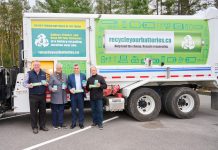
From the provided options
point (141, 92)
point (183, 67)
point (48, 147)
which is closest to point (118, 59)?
point (141, 92)

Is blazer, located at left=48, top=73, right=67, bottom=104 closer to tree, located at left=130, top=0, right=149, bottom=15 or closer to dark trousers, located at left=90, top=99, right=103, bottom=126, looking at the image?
dark trousers, located at left=90, top=99, right=103, bottom=126

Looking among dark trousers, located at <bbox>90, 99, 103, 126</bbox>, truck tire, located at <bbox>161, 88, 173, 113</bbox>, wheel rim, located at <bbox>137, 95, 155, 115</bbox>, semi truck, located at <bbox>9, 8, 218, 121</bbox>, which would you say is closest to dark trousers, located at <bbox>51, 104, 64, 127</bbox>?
semi truck, located at <bbox>9, 8, 218, 121</bbox>

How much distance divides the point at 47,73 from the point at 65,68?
0.50 m

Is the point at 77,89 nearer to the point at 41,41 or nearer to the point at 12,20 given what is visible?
the point at 41,41

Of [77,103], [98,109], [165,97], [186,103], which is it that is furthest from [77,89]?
[186,103]

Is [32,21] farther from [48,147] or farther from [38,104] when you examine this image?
[48,147]

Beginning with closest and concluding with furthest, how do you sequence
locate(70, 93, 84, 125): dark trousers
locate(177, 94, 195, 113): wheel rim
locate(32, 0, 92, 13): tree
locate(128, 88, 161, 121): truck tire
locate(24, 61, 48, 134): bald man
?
locate(24, 61, 48, 134): bald man < locate(70, 93, 84, 125): dark trousers < locate(128, 88, 161, 121): truck tire < locate(177, 94, 195, 113): wheel rim < locate(32, 0, 92, 13): tree

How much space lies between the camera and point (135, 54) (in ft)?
29.1

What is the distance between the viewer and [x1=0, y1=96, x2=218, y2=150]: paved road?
21.2 feet

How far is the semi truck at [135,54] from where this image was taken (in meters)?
8.27

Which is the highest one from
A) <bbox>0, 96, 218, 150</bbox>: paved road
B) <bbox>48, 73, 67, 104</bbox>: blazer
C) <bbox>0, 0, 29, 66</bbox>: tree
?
<bbox>0, 0, 29, 66</bbox>: tree

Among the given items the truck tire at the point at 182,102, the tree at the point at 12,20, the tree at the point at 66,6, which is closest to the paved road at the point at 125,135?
the truck tire at the point at 182,102

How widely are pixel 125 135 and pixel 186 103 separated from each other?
284 centimetres

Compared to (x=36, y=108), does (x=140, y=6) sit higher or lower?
higher
